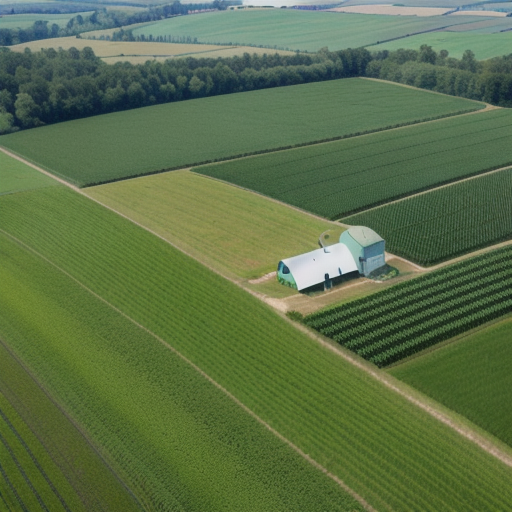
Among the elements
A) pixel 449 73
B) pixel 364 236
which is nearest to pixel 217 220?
pixel 364 236

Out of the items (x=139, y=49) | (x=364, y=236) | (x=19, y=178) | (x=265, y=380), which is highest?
(x=139, y=49)

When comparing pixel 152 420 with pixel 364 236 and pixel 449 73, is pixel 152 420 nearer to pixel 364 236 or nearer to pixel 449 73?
pixel 364 236

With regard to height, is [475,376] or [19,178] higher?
[19,178]

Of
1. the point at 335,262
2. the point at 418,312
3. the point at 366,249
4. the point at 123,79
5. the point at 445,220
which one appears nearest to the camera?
the point at 418,312

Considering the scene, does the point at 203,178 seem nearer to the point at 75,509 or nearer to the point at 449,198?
the point at 449,198

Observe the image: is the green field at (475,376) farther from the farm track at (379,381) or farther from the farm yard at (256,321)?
the farm track at (379,381)
